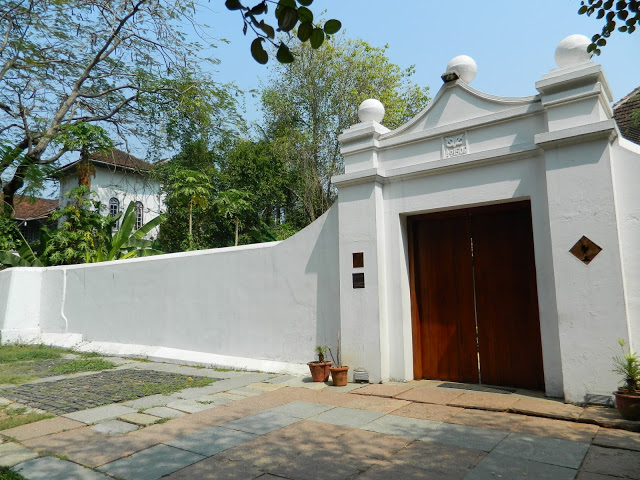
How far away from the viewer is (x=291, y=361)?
7160 mm

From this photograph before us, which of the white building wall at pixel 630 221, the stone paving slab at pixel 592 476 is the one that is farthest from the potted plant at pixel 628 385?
the stone paving slab at pixel 592 476

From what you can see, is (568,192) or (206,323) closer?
(568,192)

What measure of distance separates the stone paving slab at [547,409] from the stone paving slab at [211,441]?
2711 millimetres

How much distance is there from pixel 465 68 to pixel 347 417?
15.2 feet

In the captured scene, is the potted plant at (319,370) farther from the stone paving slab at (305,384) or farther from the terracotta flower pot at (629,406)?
the terracotta flower pot at (629,406)

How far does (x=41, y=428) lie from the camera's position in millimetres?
4586

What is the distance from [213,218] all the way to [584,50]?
15.9 m

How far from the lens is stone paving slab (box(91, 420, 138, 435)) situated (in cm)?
445

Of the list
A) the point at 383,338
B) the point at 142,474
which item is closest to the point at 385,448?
the point at 142,474

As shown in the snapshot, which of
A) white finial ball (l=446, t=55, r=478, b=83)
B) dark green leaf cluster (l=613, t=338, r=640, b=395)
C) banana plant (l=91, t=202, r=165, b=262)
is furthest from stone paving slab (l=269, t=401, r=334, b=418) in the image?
banana plant (l=91, t=202, r=165, b=262)

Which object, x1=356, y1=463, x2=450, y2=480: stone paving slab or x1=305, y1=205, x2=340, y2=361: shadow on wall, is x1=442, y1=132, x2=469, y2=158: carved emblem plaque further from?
x1=356, y1=463, x2=450, y2=480: stone paving slab

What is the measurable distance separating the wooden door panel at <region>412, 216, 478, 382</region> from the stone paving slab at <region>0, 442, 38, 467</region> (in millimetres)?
4616

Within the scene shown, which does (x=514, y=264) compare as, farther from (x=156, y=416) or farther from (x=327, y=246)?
(x=156, y=416)

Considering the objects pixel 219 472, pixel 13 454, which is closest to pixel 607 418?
pixel 219 472
